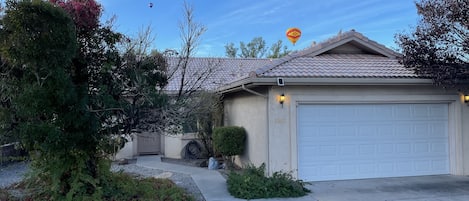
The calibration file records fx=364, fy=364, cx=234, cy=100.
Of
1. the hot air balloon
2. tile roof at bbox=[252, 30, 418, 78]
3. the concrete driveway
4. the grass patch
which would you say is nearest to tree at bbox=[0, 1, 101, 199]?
the grass patch

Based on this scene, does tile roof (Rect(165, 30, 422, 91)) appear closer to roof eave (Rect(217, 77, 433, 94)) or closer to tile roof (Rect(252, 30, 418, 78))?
tile roof (Rect(252, 30, 418, 78))

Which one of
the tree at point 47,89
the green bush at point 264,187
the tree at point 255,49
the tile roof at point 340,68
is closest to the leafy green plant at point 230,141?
the green bush at point 264,187

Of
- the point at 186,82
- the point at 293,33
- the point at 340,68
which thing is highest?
the point at 293,33

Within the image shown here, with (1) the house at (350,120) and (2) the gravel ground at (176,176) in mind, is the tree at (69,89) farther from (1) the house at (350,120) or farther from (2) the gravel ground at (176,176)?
(1) the house at (350,120)

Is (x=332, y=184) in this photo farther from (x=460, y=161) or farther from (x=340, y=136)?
(x=460, y=161)

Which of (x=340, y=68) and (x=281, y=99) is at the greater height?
(x=340, y=68)

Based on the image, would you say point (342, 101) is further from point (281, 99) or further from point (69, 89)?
point (69, 89)

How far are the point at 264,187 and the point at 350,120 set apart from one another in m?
3.24

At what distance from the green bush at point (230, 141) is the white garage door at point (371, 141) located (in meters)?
2.26

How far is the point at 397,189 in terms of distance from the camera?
823cm

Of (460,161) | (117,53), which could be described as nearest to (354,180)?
(460,161)

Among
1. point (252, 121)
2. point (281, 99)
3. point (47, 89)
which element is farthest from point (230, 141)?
point (47, 89)

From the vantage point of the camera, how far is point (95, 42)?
686 cm

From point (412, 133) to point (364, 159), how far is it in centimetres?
157
